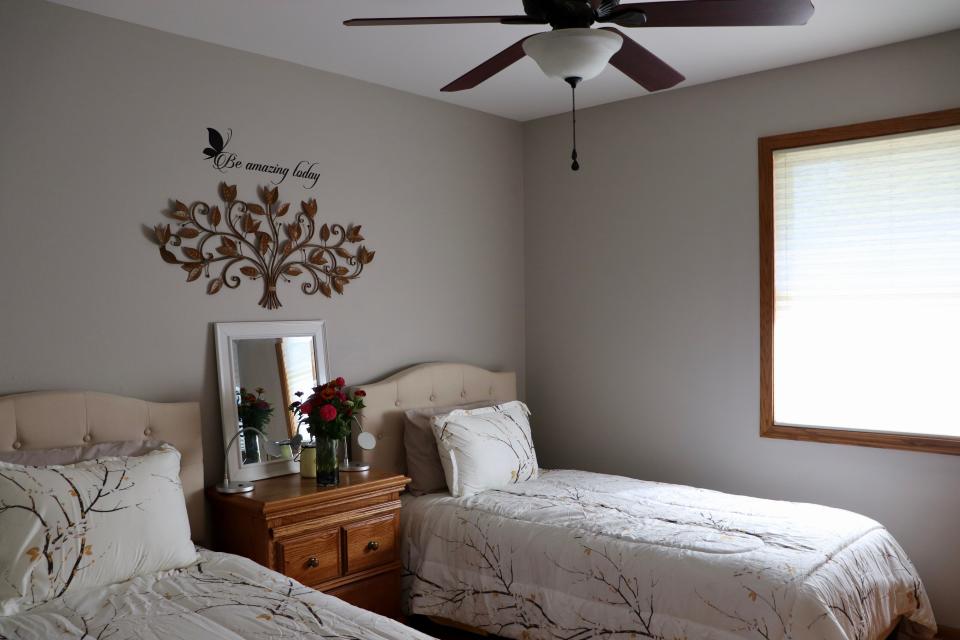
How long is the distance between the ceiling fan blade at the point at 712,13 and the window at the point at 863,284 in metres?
1.58

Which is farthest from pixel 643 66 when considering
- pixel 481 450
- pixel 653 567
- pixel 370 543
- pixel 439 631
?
pixel 439 631

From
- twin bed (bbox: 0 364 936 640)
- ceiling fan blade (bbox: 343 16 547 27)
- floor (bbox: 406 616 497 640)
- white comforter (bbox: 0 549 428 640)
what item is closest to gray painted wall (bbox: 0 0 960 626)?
twin bed (bbox: 0 364 936 640)

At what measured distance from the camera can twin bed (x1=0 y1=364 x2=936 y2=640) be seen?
→ 7.32 feet

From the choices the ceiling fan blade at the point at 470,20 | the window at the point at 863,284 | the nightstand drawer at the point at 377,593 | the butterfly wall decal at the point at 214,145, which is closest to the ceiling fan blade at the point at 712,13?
the ceiling fan blade at the point at 470,20

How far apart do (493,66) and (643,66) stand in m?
0.47

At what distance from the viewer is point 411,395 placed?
3.96 metres

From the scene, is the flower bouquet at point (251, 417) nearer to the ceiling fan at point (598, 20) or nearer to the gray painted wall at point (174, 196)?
the gray painted wall at point (174, 196)

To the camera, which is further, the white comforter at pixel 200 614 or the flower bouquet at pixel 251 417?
the flower bouquet at pixel 251 417

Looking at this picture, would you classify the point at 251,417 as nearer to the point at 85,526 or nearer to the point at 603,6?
the point at 85,526

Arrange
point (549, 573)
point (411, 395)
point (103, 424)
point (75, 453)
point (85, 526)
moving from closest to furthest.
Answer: point (85, 526) < point (75, 453) < point (103, 424) < point (549, 573) < point (411, 395)

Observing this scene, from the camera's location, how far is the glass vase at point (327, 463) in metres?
3.25

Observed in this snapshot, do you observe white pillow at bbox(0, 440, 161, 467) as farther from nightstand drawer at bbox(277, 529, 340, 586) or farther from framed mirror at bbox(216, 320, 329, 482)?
nightstand drawer at bbox(277, 529, 340, 586)

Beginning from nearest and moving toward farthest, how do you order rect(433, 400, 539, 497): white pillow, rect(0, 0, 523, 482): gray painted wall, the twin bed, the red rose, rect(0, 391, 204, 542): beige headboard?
the twin bed < rect(0, 391, 204, 542): beige headboard < rect(0, 0, 523, 482): gray painted wall < the red rose < rect(433, 400, 539, 497): white pillow

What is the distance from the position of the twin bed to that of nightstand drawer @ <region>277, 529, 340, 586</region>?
32 centimetres
